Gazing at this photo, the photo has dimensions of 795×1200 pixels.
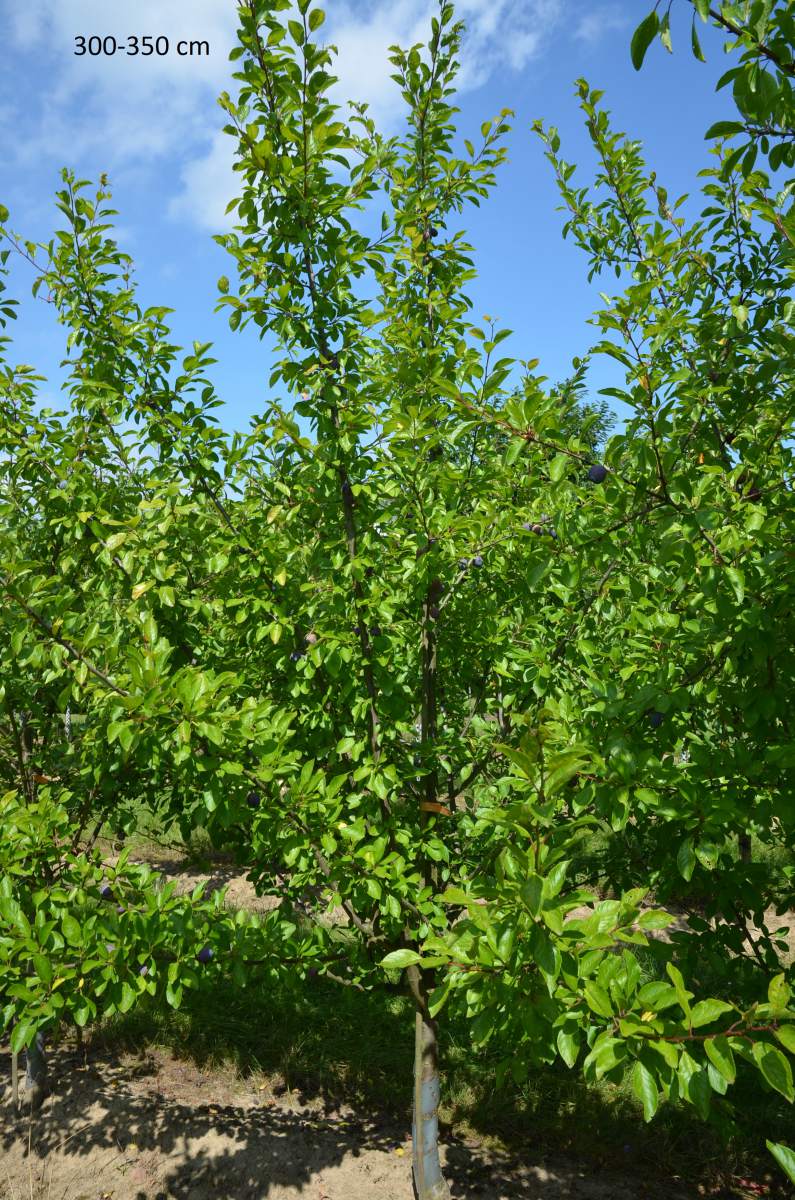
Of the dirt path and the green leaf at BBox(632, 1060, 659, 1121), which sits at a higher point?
the green leaf at BBox(632, 1060, 659, 1121)

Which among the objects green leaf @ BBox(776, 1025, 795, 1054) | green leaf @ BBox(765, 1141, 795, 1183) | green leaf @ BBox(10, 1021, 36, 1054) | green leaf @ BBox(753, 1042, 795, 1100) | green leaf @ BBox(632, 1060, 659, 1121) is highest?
→ green leaf @ BBox(776, 1025, 795, 1054)

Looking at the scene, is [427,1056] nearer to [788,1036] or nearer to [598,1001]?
[598,1001]

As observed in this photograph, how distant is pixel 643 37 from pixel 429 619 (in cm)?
183

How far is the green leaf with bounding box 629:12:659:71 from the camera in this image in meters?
1.19

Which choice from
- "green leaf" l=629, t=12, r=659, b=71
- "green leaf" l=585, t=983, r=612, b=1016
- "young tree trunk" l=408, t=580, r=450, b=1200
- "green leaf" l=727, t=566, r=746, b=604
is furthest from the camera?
"young tree trunk" l=408, t=580, r=450, b=1200

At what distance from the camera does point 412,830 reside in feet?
9.12

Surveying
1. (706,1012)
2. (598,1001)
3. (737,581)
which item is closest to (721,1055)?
(706,1012)

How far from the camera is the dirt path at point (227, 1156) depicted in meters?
3.21

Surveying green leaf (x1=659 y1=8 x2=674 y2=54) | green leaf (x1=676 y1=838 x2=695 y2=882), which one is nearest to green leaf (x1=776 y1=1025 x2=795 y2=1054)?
green leaf (x1=676 y1=838 x2=695 y2=882)

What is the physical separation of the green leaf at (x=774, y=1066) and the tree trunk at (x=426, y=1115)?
1914 mm

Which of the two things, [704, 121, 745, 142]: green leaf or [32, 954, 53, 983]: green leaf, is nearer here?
[704, 121, 745, 142]: green leaf

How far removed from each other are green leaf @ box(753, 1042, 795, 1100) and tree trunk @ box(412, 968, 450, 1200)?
191 cm

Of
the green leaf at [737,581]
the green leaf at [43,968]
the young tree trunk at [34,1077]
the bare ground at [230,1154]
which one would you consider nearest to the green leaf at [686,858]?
the green leaf at [737,581]

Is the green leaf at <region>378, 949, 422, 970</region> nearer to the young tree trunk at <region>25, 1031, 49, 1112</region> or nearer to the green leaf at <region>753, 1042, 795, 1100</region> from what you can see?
the green leaf at <region>753, 1042, 795, 1100</region>
